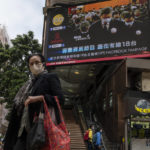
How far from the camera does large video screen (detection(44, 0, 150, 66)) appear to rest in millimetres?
13695

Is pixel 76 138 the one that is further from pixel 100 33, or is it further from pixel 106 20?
pixel 106 20

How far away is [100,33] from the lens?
14594 millimetres

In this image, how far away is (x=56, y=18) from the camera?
16656 mm

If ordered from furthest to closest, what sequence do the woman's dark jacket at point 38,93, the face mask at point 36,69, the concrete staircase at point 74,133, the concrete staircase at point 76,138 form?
the concrete staircase at point 74,133 < the concrete staircase at point 76,138 < the face mask at point 36,69 < the woman's dark jacket at point 38,93

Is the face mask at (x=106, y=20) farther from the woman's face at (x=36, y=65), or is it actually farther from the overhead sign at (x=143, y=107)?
the woman's face at (x=36, y=65)

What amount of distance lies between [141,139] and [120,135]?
1224 millimetres

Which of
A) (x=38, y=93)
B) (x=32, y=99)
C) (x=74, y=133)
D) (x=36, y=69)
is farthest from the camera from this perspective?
(x=74, y=133)

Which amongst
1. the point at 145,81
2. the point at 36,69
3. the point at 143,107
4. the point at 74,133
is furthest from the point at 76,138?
the point at 36,69

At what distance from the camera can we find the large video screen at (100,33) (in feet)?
44.9

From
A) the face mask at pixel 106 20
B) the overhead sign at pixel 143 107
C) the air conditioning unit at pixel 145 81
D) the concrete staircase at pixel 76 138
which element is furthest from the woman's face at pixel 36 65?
the face mask at pixel 106 20

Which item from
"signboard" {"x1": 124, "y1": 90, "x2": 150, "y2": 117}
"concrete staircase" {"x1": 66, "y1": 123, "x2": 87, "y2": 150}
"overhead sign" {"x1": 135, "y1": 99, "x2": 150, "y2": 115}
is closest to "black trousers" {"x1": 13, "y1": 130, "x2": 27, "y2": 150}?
"signboard" {"x1": 124, "y1": 90, "x2": 150, "y2": 117}

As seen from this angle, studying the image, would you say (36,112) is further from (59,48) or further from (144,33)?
(59,48)

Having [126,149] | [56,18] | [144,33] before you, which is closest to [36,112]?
[126,149]

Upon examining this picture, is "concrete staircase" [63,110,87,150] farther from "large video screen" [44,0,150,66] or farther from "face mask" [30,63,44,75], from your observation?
"face mask" [30,63,44,75]
